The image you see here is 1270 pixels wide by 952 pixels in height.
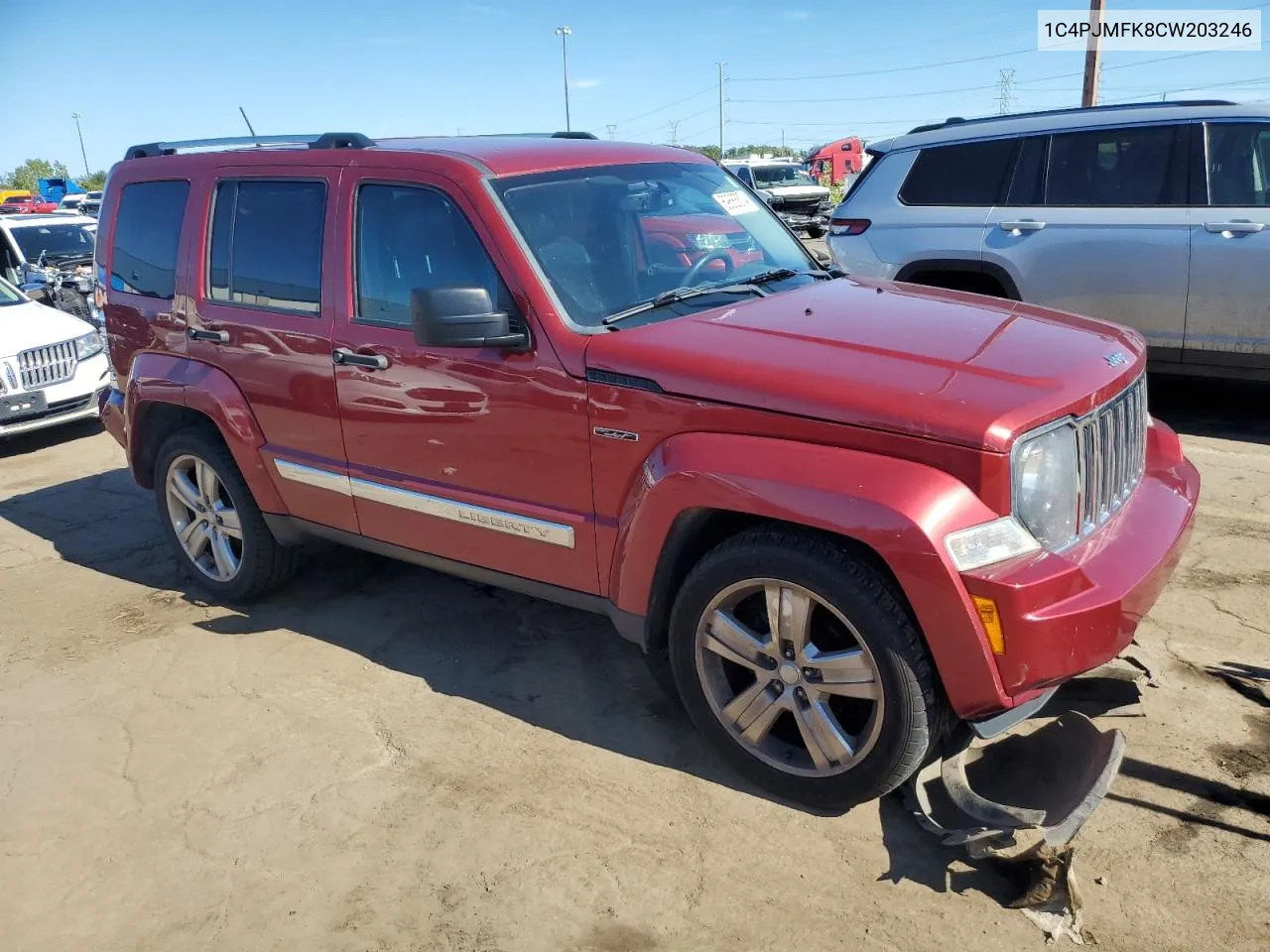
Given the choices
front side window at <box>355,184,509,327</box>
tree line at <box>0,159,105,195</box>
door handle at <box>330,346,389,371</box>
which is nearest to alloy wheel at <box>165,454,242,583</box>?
door handle at <box>330,346,389,371</box>

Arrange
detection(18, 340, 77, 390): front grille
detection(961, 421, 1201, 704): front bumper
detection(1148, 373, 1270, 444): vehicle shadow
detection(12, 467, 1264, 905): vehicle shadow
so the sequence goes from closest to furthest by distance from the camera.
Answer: detection(961, 421, 1201, 704): front bumper
detection(12, 467, 1264, 905): vehicle shadow
detection(1148, 373, 1270, 444): vehicle shadow
detection(18, 340, 77, 390): front grille

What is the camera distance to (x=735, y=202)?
4.29m

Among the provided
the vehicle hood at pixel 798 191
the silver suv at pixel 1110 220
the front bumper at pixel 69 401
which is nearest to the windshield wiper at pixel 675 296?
the silver suv at pixel 1110 220

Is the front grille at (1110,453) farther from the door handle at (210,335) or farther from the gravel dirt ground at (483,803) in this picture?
the door handle at (210,335)

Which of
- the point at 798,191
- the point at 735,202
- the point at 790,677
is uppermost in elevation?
the point at 735,202

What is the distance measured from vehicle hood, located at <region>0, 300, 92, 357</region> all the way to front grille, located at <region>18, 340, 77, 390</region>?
5 centimetres

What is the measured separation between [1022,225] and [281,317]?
498 centimetres

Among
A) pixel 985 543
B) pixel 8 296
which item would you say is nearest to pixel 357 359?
pixel 985 543

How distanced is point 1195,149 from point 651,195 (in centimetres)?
432

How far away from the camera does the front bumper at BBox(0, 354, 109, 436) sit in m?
8.21

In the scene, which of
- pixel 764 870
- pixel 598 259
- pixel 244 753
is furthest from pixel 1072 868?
pixel 244 753

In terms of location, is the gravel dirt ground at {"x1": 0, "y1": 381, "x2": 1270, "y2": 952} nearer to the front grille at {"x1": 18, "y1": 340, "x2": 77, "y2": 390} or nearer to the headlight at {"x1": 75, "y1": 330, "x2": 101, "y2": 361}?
the front grille at {"x1": 18, "y1": 340, "x2": 77, "y2": 390}

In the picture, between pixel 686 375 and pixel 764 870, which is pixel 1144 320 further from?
pixel 764 870

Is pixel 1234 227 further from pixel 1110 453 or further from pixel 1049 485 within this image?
pixel 1049 485
